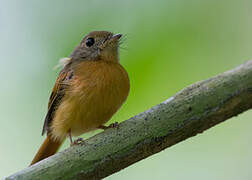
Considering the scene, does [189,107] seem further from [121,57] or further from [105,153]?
[121,57]

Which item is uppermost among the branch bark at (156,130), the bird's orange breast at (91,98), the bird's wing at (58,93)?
the bird's wing at (58,93)

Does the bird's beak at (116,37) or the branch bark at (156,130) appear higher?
the bird's beak at (116,37)

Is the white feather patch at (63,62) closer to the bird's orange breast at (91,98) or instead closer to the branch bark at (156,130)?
the bird's orange breast at (91,98)

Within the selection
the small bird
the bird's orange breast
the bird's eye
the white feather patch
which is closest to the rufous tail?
the small bird

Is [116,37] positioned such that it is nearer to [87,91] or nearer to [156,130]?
[87,91]

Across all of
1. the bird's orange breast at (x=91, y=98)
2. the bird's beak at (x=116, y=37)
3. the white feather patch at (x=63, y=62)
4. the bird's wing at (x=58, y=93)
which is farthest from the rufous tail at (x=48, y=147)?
the bird's beak at (x=116, y=37)

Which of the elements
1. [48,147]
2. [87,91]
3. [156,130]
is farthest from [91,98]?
[48,147]
